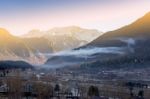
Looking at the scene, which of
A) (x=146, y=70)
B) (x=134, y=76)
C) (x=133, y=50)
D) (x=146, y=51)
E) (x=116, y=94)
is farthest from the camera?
(x=133, y=50)

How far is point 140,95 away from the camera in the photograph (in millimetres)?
83312

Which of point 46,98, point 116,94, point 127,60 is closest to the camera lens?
point 46,98

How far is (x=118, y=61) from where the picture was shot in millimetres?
170750

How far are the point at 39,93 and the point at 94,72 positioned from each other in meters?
92.9

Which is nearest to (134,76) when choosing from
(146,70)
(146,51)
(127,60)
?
(146,70)

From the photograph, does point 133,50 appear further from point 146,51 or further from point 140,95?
point 140,95

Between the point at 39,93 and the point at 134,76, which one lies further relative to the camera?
the point at 134,76

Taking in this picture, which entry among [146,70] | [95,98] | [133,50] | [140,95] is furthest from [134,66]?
[95,98]

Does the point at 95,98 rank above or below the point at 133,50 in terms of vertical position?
below

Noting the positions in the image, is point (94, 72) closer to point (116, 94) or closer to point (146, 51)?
point (146, 51)

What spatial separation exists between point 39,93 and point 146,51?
12414 centimetres

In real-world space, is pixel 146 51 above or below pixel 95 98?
above

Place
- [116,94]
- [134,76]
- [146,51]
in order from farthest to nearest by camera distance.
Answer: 1. [146,51]
2. [134,76]
3. [116,94]

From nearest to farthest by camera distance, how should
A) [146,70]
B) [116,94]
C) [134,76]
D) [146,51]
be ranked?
[116,94] → [134,76] → [146,70] → [146,51]
